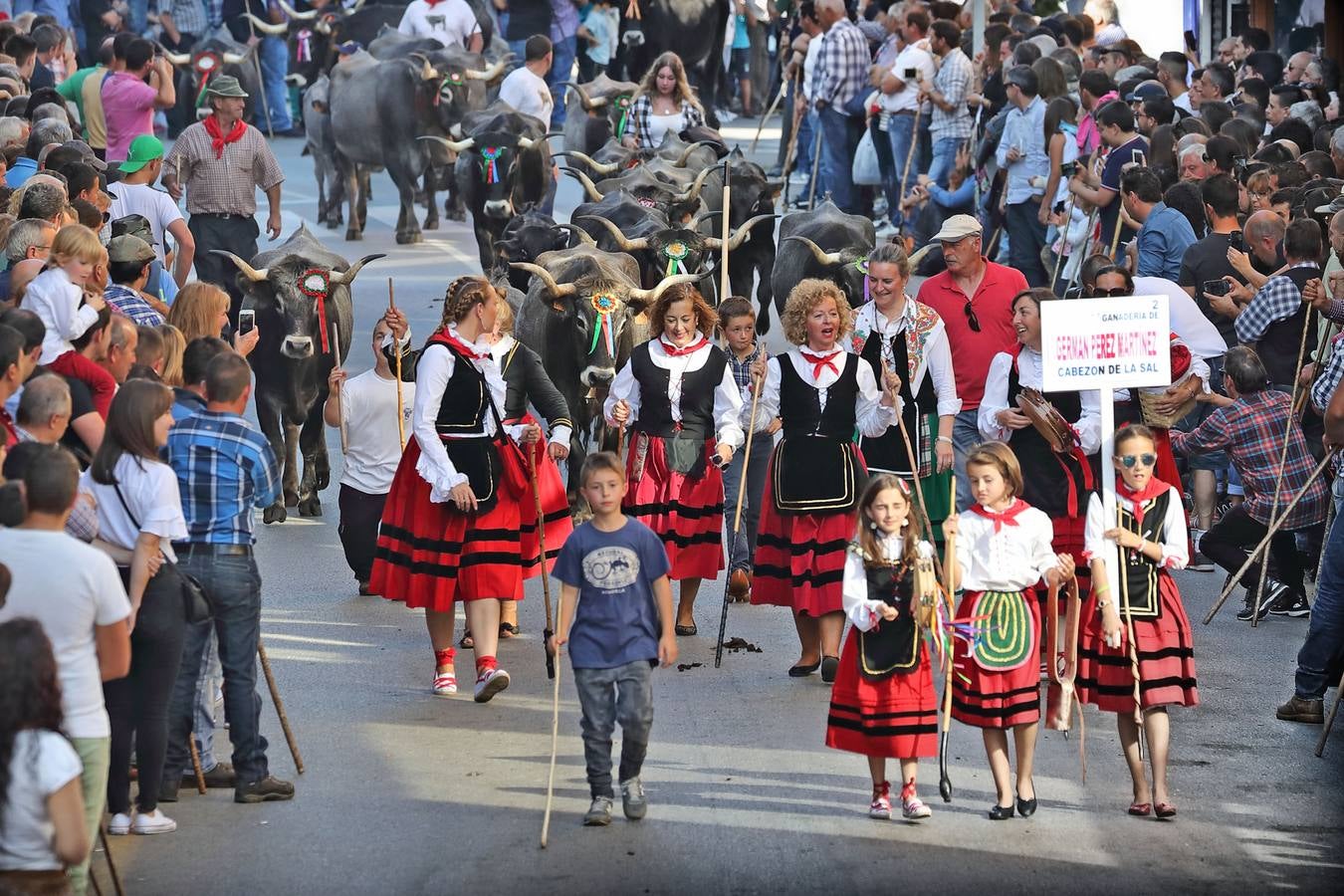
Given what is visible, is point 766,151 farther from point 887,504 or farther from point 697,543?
point 887,504

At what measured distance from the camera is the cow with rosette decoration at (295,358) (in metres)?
13.5

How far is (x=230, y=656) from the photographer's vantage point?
7887 millimetres

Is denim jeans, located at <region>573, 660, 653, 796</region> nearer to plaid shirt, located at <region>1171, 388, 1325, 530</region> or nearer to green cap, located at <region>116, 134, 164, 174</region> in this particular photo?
plaid shirt, located at <region>1171, 388, 1325, 530</region>

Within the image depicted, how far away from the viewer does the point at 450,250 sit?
22641mm

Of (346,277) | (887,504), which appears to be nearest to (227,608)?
(887,504)

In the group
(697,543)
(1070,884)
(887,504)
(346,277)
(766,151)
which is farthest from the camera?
(766,151)

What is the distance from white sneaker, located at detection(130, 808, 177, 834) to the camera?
7668mm

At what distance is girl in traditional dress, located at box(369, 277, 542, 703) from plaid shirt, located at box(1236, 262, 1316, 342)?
13.6ft

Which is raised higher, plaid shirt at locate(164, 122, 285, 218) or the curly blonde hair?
plaid shirt at locate(164, 122, 285, 218)

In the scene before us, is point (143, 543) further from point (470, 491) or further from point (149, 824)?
point (470, 491)

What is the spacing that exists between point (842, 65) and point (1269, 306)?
33.0 feet

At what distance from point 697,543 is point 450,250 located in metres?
12.8

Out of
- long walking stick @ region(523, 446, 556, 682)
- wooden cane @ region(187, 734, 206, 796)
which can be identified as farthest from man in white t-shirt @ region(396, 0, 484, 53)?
wooden cane @ region(187, 734, 206, 796)

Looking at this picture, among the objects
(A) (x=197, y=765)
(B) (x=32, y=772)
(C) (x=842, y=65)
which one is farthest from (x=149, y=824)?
(C) (x=842, y=65)
